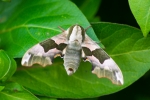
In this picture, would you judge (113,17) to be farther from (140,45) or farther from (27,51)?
(27,51)

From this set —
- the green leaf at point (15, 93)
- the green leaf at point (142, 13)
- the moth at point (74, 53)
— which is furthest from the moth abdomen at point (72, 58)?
the green leaf at point (142, 13)

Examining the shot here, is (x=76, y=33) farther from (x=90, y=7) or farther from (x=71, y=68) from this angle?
(x=90, y=7)

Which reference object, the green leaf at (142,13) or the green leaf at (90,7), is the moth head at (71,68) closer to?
the green leaf at (142,13)

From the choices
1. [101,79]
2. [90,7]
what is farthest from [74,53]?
[90,7]

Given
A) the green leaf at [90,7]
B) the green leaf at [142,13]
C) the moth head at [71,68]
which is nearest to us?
the green leaf at [142,13]

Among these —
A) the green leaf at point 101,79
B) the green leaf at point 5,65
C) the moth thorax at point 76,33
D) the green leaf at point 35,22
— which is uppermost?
the green leaf at point 35,22

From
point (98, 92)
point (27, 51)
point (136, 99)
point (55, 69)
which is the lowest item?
point (136, 99)

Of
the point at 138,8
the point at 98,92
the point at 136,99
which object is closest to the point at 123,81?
the point at 98,92
